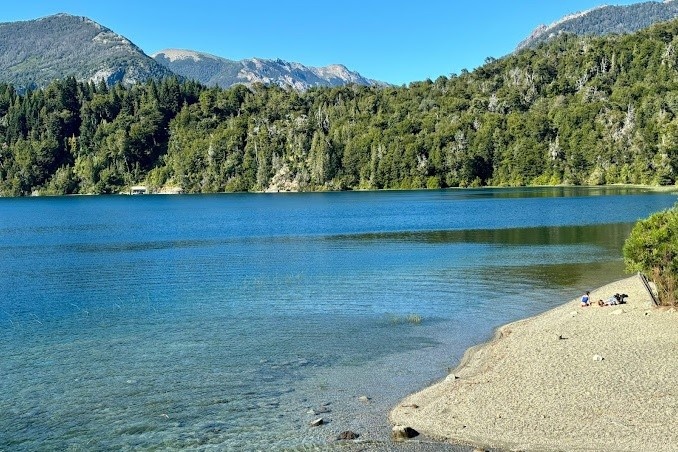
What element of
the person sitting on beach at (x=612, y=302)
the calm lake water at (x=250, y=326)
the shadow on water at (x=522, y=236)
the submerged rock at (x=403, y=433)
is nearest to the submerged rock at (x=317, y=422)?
the calm lake water at (x=250, y=326)

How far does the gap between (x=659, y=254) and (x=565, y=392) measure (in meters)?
11.7

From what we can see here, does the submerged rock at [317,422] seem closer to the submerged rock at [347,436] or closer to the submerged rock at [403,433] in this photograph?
the submerged rock at [347,436]

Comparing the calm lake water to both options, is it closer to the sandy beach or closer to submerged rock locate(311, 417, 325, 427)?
submerged rock locate(311, 417, 325, 427)

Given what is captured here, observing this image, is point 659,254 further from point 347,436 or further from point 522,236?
point 522,236

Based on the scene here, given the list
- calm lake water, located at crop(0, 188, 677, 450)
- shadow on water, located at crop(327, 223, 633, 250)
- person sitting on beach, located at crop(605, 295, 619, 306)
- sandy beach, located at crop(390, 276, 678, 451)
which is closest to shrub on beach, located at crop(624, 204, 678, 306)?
sandy beach, located at crop(390, 276, 678, 451)

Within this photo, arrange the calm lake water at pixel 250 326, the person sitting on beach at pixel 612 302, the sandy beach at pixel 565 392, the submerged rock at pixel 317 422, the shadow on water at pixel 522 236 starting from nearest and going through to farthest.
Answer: the sandy beach at pixel 565 392, the submerged rock at pixel 317 422, the calm lake water at pixel 250 326, the person sitting on beach at pixel 612 302, the shadow on water at pixel 522 236

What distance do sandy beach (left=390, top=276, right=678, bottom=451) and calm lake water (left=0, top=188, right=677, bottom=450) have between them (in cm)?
155

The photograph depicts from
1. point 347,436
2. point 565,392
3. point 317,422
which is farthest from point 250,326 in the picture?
point 565,392

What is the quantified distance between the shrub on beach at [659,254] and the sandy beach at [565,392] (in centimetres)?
154

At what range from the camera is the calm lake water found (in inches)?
722

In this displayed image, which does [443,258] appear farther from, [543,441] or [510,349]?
[543,441]

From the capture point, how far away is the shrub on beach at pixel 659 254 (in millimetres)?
26875

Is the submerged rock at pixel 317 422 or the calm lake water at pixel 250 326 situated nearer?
the submerged rock at pixel 317 422

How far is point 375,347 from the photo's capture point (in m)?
25.9
